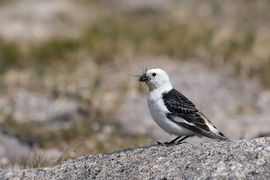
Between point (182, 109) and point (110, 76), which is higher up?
point (110, 76)

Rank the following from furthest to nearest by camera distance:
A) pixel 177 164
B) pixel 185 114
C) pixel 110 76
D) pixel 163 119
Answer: pixel 110 76 < pixel 185 114 < pixel 163 119 < pixel 177 164

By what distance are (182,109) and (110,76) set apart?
7.23 metres

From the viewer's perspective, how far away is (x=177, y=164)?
634 cm

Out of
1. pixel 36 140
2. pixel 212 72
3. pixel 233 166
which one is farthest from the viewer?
pixel 212 72

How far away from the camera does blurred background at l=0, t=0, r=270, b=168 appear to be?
11.6 m

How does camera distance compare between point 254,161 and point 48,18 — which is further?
point 48,18

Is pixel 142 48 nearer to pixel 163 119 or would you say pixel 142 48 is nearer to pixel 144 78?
pixel 144 78

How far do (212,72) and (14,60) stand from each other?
331cm

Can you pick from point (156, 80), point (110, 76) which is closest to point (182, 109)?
point (156, 80)

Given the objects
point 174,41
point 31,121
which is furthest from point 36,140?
point 174,41

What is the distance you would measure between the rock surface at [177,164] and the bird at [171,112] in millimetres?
232

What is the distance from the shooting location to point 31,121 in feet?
39.7

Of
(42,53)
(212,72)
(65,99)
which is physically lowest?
(65,99)

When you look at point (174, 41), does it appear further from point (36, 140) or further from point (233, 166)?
point (233, 166)
